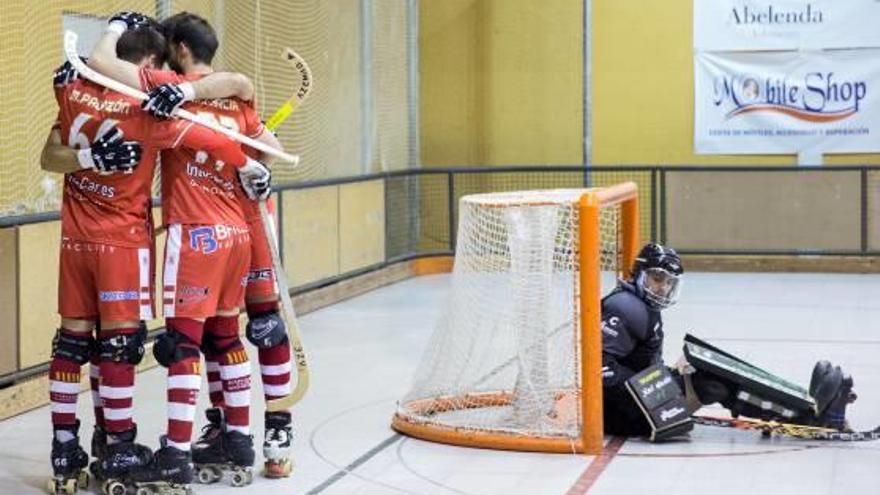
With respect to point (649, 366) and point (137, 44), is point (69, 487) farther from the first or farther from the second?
point (649, 366)

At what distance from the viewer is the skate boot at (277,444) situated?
627 centimetres

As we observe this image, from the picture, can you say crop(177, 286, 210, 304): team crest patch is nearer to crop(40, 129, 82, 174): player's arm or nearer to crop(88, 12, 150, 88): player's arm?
crop(40, 129, 82, 174): player's arm

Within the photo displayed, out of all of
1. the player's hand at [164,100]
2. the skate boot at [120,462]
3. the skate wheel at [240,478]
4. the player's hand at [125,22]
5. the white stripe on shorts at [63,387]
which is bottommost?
the skate wheel at [240,478]

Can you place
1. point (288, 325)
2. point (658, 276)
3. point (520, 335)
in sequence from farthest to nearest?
point (520, 335) → point (658, 276) → point (288, 325)

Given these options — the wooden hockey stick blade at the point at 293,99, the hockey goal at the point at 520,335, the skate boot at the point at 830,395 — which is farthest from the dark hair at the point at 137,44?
the skate boot at the point at 830,395

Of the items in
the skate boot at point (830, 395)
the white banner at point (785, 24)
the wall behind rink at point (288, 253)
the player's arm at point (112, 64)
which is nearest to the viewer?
the player's arm at point (112, 64)

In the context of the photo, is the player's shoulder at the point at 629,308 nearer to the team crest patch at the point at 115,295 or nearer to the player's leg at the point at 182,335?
the player's leg at the point at 182,335

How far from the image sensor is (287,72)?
1188 cm

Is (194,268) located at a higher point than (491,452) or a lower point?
higher

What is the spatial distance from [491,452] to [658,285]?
1.01 metres

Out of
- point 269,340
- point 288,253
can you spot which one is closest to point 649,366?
point 269,340

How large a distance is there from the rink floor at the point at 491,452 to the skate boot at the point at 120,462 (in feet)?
0.98

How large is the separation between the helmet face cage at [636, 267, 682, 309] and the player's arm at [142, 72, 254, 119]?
1.95 m

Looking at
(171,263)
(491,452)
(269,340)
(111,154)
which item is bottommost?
(491,452)
